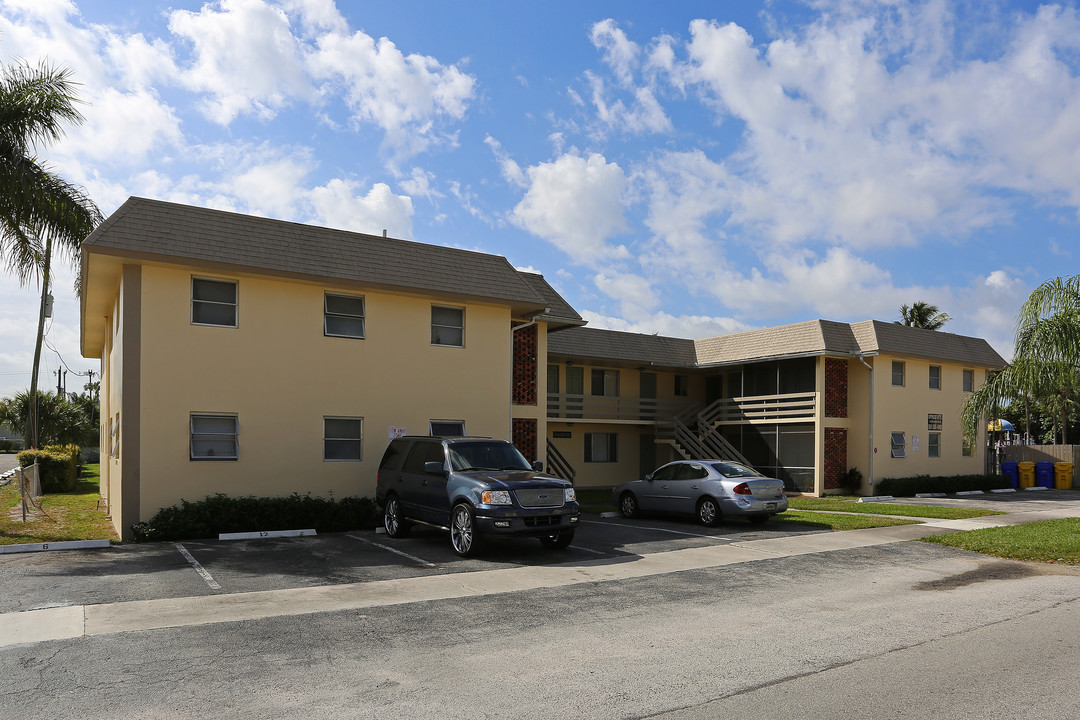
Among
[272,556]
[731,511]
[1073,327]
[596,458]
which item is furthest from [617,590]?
[596,458]

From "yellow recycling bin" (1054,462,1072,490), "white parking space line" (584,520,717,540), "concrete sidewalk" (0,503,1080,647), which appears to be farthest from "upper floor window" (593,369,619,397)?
"yellow recycling bin" (1054,462,1072,490)

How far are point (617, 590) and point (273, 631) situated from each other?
4315 millimetres

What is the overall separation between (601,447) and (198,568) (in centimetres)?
2104

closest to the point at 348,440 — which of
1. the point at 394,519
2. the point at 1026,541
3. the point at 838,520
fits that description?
the point at 394,519

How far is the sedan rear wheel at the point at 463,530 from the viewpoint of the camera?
12.2m

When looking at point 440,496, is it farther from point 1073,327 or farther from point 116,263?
point 1073,327

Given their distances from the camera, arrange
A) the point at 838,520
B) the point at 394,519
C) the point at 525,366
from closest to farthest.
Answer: the point at 394,519, the point at 838,520, the point at 525,366

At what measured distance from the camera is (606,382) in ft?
101

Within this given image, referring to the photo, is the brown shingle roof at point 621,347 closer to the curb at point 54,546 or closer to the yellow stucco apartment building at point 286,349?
the yellow stucco apartment building at point 286,349

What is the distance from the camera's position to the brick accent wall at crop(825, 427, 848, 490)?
88.5 ft

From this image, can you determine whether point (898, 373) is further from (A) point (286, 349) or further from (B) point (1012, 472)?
(A) point (286, 349)

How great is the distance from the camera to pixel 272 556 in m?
12.3

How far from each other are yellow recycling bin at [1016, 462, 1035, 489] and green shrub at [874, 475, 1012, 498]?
150cm

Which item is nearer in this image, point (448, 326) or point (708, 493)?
point (708, 493)
